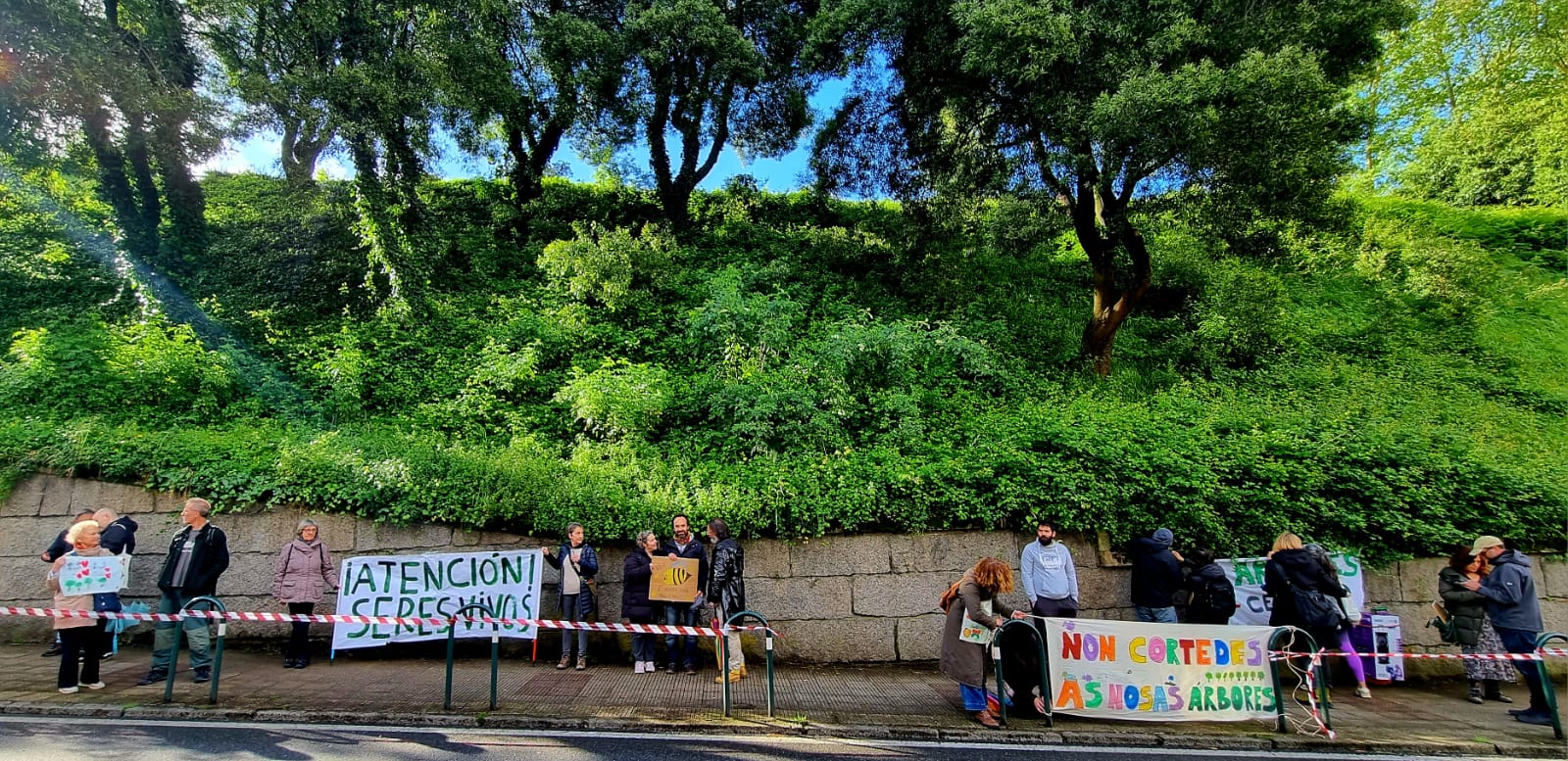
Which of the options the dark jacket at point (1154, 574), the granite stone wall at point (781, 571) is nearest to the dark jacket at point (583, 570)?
the granite stone wall at point (781, 571)

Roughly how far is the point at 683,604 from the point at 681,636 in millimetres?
344

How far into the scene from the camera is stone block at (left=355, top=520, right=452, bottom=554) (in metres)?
7.73

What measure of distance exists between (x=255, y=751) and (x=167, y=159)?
45.2 ft

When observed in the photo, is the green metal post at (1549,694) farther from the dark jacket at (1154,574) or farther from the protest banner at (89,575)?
the protest banner at (89,575)

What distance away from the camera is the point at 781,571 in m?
7.71

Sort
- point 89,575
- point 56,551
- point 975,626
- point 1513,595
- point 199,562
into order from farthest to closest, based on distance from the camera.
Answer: point 56,551 → point 199,562 → point 1513,595 → point 89,575 → point 975,626

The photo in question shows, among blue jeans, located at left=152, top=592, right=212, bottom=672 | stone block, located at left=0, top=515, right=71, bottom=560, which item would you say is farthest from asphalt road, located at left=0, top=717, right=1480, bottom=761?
stone block, located at left=0, top=515, right=71, bottom=560

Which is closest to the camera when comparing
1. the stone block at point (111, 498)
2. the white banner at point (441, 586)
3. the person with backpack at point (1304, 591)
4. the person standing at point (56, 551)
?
the person with backpack at point (1304, 591)

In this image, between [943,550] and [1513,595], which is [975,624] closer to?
[943,550]

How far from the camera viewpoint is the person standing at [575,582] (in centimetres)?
711

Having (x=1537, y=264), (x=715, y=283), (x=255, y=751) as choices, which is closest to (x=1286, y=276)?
(x=1537, y=264)

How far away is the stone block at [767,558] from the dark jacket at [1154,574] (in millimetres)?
3799

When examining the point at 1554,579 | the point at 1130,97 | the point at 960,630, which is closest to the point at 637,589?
the point at 960,630

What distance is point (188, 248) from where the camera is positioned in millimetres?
14055
